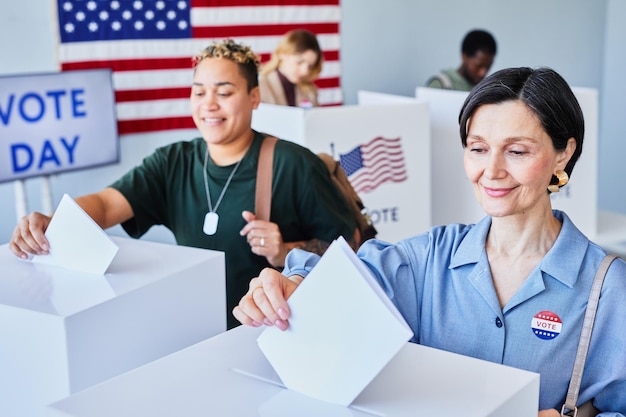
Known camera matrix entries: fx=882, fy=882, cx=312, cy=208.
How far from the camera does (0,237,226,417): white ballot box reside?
125 cm

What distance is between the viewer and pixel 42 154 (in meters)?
4.23

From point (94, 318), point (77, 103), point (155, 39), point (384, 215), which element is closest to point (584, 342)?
point (94, 318)

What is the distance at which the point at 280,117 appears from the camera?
4012mm

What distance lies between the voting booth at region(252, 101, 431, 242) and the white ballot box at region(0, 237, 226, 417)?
2437 millimetres

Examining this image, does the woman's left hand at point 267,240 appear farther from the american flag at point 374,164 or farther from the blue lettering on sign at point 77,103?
the blue lettering on sign at point 77,103

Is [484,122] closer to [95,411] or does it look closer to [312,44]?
[95,411]

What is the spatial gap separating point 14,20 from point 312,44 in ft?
5.21

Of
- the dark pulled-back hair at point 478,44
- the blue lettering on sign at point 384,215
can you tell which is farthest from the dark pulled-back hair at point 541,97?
the dark pulled-back hair at point 478,44

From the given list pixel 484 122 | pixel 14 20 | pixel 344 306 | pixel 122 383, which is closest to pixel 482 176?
pixel 484 122

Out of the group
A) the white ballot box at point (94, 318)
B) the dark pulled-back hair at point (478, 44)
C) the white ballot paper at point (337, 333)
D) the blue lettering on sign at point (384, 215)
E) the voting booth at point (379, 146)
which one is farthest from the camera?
the dark pulled-back hair at point (478, 44)

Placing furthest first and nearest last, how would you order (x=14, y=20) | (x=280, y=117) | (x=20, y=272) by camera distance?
(x=14, y=20), (x=280, y=117), (x=20, y=272)

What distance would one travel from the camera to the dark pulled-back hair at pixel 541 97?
138 cm

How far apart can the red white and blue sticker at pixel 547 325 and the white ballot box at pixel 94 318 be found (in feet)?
1.76

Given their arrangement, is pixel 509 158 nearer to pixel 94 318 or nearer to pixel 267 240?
Answer: pixel 94 318
